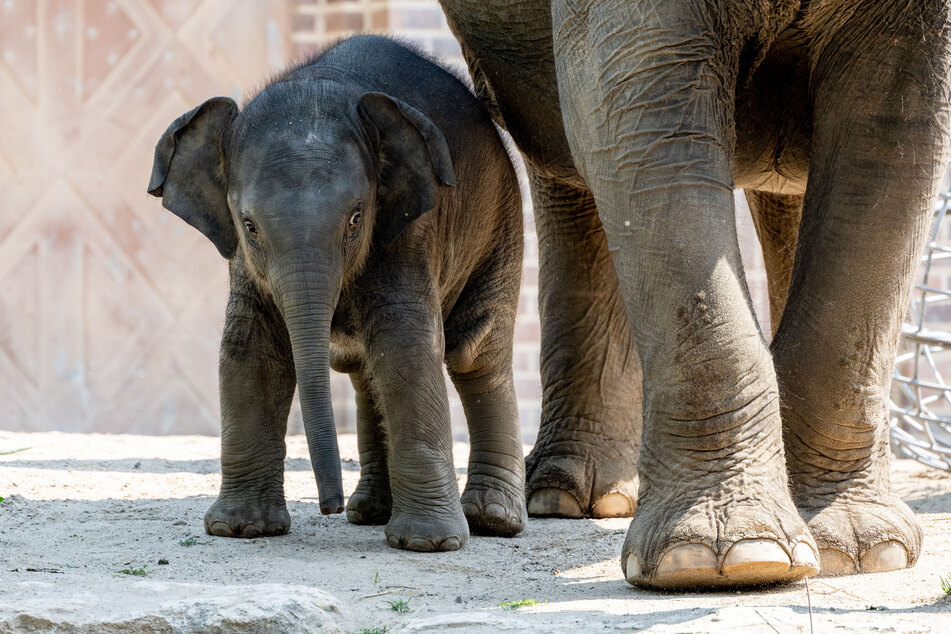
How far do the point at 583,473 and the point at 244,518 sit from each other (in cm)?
129

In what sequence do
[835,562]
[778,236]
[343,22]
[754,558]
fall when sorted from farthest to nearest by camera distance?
[343,22], [778,236], [835,562], [754,558]

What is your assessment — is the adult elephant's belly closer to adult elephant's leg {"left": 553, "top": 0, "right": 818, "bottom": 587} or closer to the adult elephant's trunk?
adult elephant's leg {"left": 553, "top": 0, "right": 818, "bottom": 587}

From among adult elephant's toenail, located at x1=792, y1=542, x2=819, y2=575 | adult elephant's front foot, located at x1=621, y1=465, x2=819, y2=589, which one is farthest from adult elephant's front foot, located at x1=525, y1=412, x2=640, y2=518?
adult elephant's toenail, located at x1=792, y1=542, x2=819, y2=575

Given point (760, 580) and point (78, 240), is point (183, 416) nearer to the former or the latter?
point (78, 240)

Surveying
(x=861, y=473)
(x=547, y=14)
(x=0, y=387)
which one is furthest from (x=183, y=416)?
(x=861, y=473)

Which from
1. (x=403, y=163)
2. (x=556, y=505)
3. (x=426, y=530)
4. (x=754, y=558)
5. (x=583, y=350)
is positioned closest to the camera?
(x=754, y=558)

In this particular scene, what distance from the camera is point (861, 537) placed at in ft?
10.8

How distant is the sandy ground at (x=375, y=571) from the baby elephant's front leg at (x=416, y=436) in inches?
3.5

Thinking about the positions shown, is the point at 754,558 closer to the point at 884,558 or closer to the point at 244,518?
the point at 884,558

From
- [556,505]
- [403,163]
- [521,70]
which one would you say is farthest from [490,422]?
[521,70]

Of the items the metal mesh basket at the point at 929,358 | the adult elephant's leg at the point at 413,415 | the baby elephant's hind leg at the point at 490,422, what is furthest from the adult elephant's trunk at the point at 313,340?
the metal mesh basket at the point at 929,358

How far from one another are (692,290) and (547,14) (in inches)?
52.8

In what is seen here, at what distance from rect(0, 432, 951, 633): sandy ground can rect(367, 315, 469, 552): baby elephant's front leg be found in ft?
0.29

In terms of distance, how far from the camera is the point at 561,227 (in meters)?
4.83
